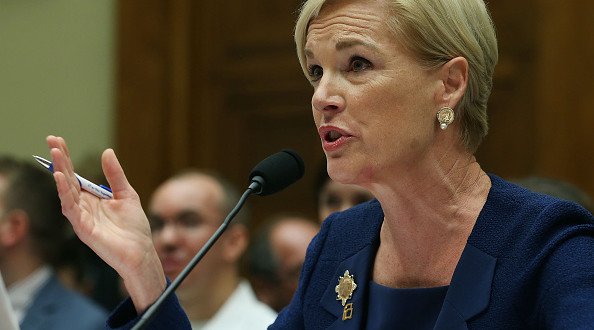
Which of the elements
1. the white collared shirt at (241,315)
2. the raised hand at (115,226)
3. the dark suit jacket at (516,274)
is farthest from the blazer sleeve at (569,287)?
the white collared shirt at (241,315)

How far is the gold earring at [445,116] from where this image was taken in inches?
86.3

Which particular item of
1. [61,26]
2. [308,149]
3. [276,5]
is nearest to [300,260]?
[308,149]

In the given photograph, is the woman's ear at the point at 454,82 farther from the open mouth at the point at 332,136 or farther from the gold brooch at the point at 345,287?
the gold brooch at the point at 345,287

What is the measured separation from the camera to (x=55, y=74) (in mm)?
5695

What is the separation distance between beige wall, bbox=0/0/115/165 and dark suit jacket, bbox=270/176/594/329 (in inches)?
141

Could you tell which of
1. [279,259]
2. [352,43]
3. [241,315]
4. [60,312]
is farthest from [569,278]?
[279,259]

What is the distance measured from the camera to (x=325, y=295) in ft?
7.58

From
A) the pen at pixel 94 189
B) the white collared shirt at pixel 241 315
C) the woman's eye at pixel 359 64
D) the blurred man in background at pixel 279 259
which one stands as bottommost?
the blurred man in background at pixel 279 259

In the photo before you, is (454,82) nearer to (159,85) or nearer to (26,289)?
(26,289)

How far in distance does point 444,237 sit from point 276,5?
3.55 metres

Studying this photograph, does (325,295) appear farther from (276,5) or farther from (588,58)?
(276,5)

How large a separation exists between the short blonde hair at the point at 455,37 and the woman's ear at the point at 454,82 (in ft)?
0.05

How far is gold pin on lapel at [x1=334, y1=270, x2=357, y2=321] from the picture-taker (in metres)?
2.25

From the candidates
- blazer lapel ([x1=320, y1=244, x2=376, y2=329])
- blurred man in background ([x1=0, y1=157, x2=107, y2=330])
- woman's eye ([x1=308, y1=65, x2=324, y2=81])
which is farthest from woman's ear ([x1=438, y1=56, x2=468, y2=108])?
blurred man in background ([x1=0, y1=157, x2=107, y2=330])
